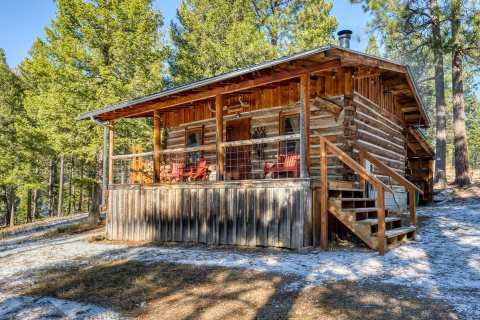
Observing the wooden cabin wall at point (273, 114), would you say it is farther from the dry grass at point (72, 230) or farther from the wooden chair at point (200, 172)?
the dry grass at point (72, 230)

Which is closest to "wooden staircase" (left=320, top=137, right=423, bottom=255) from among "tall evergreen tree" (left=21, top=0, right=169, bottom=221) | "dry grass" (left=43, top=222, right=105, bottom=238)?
"dry grass" (left=43, top=222, right=105, bottom=238)

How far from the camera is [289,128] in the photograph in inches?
453

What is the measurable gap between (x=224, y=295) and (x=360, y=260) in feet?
8.83

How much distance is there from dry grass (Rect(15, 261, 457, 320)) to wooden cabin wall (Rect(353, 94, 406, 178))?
18.3ft

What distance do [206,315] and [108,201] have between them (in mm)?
8179

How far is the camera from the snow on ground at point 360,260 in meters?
4.92

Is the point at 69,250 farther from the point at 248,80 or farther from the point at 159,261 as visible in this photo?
the point at 248,80

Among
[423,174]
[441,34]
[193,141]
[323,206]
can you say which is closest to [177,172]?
[193,141]

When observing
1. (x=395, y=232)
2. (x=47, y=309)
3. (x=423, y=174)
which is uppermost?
(x=423, y=174)

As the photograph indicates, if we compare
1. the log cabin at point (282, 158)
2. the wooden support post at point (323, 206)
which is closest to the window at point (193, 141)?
the log cabin at point (282, 158)

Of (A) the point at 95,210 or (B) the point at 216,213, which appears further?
(A) the point at 95,210

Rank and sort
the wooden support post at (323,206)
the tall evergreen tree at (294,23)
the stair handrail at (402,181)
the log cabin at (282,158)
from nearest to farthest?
the wooden support post at (323,206) → the log cabin at (282,158) → the stair handrail at (402,181) → the tall evergreen tree at (294,23)

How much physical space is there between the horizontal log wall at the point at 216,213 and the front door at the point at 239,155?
9.56 ft

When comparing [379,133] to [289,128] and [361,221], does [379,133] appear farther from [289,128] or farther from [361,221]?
[361,221]
